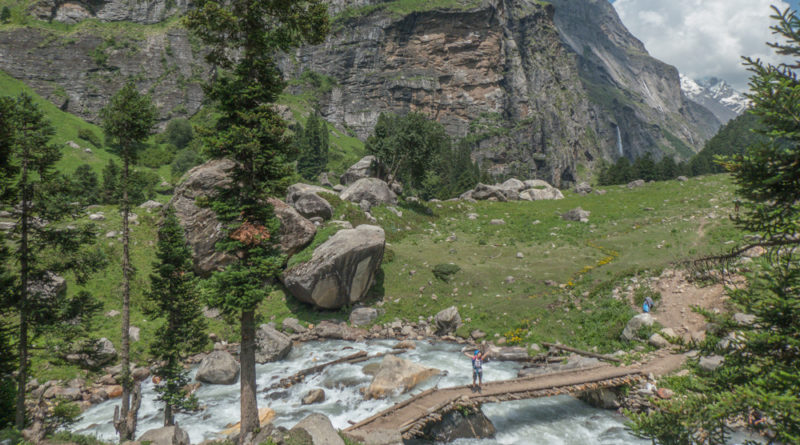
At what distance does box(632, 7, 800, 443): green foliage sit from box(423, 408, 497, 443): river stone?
9.78 m

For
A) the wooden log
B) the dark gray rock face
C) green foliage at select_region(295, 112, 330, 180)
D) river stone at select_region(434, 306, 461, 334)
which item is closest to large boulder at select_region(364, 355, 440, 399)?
river stone at select_region(434, 306, 461, 334)

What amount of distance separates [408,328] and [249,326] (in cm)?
1970

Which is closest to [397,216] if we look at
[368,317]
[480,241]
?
[480,241]

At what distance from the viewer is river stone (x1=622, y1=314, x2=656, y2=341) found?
23.9 meters

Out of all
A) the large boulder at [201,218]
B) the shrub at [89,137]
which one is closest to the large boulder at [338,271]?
the large boulder at [201,218]

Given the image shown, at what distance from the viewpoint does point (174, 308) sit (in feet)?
64.5

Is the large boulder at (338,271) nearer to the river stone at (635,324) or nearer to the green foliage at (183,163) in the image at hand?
the river stone at (635,324)

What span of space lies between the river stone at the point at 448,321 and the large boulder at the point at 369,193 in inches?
954

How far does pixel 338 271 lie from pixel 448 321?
36.4 feet

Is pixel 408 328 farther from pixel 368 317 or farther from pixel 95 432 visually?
pixel 95 432

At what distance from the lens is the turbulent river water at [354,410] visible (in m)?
17.5

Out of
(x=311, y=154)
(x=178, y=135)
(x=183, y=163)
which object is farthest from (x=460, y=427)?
(x=178, y=135)

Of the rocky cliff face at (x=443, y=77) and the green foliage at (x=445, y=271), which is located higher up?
the rocky cliff face at (x=443, y=77)

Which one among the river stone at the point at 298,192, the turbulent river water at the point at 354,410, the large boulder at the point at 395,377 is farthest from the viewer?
the river stone at the point at 298,192
